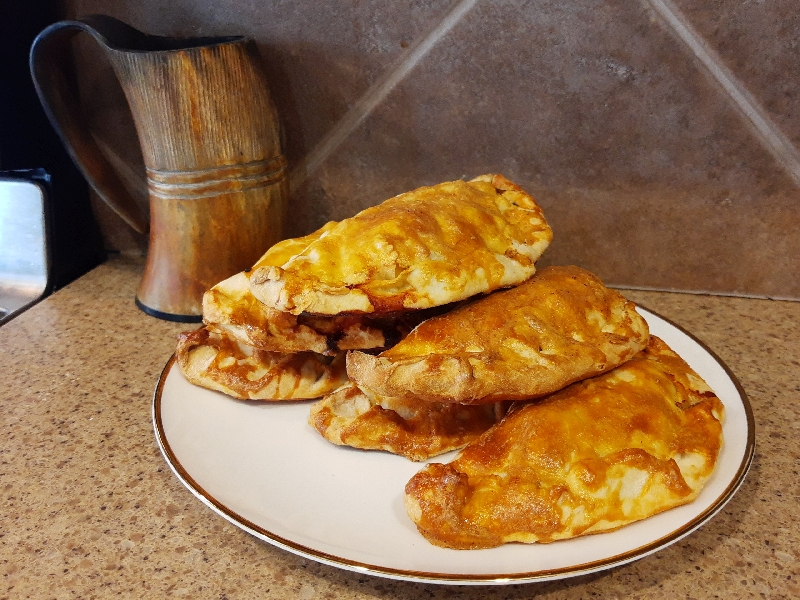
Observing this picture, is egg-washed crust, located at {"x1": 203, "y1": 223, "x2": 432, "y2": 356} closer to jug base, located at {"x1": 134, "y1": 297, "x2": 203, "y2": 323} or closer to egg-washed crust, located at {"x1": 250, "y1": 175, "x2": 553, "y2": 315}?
egg-washed crust, located at {"x1": 250, "y1": 175, "x2": 553, "y2": 315}

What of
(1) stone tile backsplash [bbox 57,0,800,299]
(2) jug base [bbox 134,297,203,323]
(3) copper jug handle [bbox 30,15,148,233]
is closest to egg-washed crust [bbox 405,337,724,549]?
(1) stone tile backsplash [bbox 57,0,800,299]

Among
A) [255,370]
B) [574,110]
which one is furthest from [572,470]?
[574,110]

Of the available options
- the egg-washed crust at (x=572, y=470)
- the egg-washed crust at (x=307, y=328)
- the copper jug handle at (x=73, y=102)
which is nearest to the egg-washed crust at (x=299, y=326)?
the egg-washed crust at (x=307, y=328)

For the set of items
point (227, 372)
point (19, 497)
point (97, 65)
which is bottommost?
point (19, 497)

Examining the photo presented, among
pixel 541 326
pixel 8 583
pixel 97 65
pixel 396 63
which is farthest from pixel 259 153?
pixel 8 583

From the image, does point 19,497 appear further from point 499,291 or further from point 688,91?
point 688,91

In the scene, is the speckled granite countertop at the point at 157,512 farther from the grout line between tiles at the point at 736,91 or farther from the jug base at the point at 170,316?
the grout line between tiles at the point at 736,91
